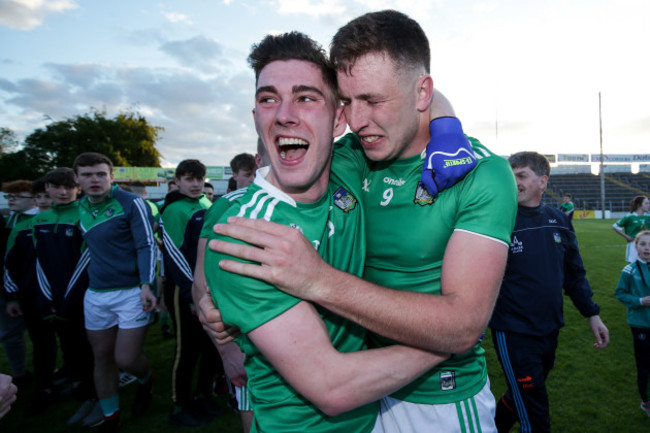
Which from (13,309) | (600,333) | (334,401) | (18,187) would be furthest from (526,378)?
(18,187)

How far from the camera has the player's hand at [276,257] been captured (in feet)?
4.30

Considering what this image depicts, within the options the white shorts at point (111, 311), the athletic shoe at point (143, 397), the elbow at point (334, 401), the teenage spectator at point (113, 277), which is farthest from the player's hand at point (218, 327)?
the athletic shoe at point (143, 397)

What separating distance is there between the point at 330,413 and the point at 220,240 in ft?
2.45

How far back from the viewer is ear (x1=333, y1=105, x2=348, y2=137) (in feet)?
6.31

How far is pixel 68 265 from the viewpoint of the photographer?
16.4ft

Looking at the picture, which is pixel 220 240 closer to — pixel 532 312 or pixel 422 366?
pixel 422 366

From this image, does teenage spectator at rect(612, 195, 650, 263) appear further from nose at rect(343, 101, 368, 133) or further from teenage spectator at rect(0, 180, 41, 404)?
teenage spectator at rect(0, 180, 41, 404)

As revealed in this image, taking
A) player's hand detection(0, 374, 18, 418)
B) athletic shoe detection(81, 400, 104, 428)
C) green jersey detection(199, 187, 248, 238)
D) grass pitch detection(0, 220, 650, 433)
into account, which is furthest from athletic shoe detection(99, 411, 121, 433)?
green jersey detection(199, 187, 248, 238)

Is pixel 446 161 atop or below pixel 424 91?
below

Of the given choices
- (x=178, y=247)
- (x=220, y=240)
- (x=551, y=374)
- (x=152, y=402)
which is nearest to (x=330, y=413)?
(x=220, y=240)

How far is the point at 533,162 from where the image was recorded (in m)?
3.94

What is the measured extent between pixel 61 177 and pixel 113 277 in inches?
65.6

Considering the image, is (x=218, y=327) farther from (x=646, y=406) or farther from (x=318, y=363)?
(x=646, y=406)

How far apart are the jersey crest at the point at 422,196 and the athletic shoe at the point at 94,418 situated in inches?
187
